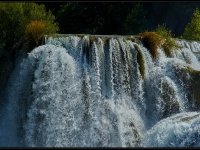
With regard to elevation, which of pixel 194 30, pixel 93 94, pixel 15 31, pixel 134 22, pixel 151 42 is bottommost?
pixel 93 94

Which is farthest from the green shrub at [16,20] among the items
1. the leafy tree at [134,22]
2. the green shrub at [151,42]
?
the leafy tree at [134,22]

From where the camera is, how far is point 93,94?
1689 centimetres

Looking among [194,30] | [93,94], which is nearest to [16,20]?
[93,94]

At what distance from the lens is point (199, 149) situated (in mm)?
14117

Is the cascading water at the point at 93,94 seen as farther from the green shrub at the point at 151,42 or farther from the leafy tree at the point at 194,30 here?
the leafy tree at the point at 194,30

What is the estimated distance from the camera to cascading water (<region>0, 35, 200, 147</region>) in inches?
643

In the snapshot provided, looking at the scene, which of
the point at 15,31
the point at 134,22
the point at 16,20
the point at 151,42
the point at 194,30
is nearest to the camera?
the point at 151,42

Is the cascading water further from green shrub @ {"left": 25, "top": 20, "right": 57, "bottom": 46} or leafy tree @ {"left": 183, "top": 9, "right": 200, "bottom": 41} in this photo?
leafy tree @ {"left": 183, "top": 9, "right": 200, "bottom": 41}

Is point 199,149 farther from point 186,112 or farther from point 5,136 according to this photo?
point 5,136

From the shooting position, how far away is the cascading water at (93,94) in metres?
16.3

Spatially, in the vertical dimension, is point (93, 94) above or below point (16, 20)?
below

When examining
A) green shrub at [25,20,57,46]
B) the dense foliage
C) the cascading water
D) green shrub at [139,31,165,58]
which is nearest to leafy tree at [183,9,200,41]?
green shrub at [139,31,165,58]

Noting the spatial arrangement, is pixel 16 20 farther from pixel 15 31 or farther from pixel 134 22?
pixel 134 22

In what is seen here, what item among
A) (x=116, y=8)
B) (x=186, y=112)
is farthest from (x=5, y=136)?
(x=116, y=8)
